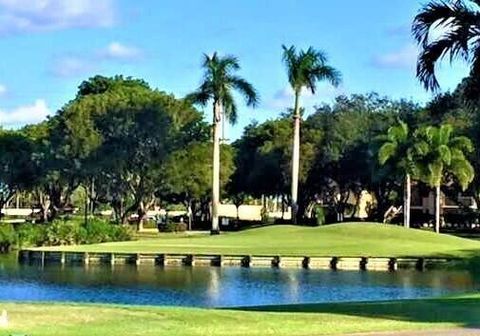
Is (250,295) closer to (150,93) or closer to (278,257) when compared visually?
(278,257)

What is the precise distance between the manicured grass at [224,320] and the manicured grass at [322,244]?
34076 millimetres

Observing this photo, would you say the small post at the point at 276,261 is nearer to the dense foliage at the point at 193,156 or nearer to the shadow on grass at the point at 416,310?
the dense foliage at the point at 193,156

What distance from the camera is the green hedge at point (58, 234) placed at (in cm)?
6850

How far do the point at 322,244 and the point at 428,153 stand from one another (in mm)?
20573

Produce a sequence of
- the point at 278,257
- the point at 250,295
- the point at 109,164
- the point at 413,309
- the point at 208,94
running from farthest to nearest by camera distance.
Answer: the point at 109,164, the point at 208,94, the point at 278,257, the point at 250,295, the point at 413,309

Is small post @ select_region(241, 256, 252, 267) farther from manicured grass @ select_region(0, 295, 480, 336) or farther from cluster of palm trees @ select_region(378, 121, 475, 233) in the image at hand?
manicured grass @ select_region(0, 295, 480, 336)

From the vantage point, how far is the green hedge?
6850cm

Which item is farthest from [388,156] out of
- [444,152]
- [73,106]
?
[73,106]

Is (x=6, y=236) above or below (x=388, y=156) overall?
below

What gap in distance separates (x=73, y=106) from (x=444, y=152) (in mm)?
32270

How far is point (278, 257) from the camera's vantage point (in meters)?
57.3

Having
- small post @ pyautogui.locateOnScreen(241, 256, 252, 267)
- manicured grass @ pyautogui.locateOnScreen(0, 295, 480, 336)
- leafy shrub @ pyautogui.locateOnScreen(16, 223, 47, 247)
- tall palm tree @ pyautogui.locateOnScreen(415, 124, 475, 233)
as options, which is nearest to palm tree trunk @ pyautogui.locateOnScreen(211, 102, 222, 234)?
leafy shrub @ pyautogui.locateOnScreen(16, 223, 47, 247)

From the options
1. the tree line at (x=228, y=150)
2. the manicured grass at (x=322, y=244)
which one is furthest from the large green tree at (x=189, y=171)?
the manicured grass at (x=322, y=244)

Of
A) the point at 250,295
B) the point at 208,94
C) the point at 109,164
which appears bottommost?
the point at 250,295
